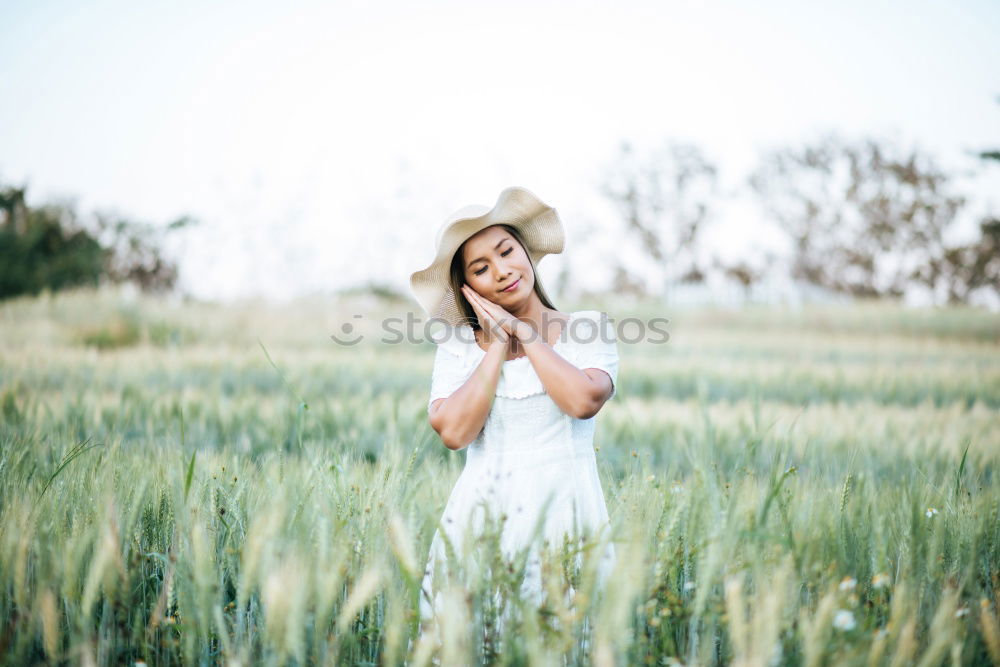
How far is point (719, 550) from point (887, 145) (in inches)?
1056

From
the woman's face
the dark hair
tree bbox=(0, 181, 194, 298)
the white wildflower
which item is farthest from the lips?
tree bbox=(0, 181, 194, 298)

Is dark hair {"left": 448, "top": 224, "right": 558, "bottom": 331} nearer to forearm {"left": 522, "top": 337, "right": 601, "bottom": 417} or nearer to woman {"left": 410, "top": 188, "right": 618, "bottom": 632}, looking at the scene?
woman {"left": 410, "top": 188, "right": 618, "bottom": 632}

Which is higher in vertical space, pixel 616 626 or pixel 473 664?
pixel 616 626

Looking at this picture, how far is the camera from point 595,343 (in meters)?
1.84

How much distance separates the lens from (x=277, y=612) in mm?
999

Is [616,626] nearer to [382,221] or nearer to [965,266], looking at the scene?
[382,221]

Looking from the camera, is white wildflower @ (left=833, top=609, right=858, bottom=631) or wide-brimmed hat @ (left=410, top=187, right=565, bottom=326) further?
wide-brimmed hat @ (left=410, top=187, right=565, bottom=326)

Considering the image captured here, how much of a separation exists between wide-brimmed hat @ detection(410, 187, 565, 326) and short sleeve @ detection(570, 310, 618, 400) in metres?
0.30

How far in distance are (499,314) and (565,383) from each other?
0.27 metres

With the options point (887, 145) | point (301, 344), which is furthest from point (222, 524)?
point (887, 145)

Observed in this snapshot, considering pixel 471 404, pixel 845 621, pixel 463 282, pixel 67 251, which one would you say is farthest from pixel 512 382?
pixel 67 251

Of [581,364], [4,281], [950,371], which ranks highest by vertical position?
[4,281]

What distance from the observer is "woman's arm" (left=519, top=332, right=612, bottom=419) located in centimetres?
164

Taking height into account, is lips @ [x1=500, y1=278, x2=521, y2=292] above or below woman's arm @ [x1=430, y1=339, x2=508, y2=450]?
above
